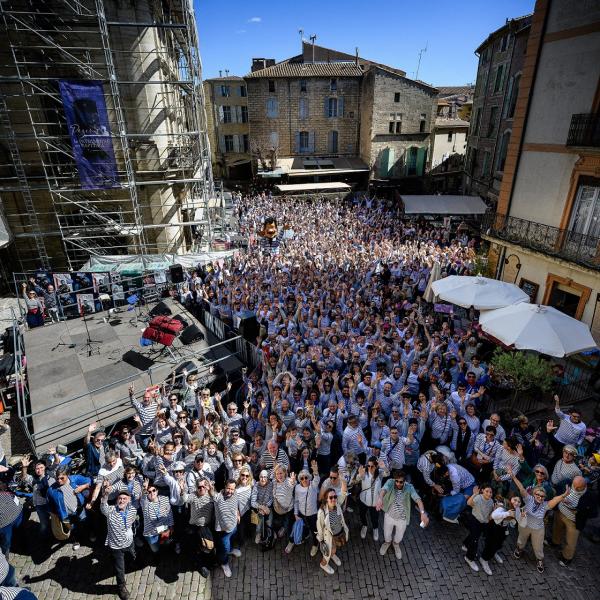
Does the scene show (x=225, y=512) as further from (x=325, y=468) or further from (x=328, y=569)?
(x=325, y=468)

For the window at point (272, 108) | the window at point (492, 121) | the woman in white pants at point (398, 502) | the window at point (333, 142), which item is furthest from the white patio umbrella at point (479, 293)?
the window at point (272, 108)

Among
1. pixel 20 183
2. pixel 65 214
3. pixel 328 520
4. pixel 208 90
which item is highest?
pixel 208 90

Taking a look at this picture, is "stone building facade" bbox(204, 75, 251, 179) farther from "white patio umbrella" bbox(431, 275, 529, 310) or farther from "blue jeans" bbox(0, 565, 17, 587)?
"blue jeans" bbox(0, 565, 17, 587)

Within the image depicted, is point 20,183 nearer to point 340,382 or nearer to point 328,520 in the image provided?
point 340,382

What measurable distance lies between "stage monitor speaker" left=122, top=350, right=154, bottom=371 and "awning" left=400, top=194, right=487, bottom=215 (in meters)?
17.9

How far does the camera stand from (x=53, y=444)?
775 centimetres

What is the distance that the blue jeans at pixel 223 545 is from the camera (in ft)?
19.3

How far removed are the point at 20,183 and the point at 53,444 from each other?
12.9 m

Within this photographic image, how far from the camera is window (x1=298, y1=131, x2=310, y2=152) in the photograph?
129 feet

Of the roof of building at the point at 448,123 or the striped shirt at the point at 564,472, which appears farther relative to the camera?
the roof of building at the point at 448,123

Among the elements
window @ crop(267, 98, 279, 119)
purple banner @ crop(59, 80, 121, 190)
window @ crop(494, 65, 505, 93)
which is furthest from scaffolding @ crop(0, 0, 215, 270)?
window @ crop(267, 98, 279, 119)

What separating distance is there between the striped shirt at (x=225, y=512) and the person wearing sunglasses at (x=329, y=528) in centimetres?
122

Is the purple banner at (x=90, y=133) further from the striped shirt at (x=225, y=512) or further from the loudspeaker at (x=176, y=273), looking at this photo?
the striped shirt at (x=225, y=512)

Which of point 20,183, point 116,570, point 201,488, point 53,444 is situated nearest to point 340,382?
point 201,488
